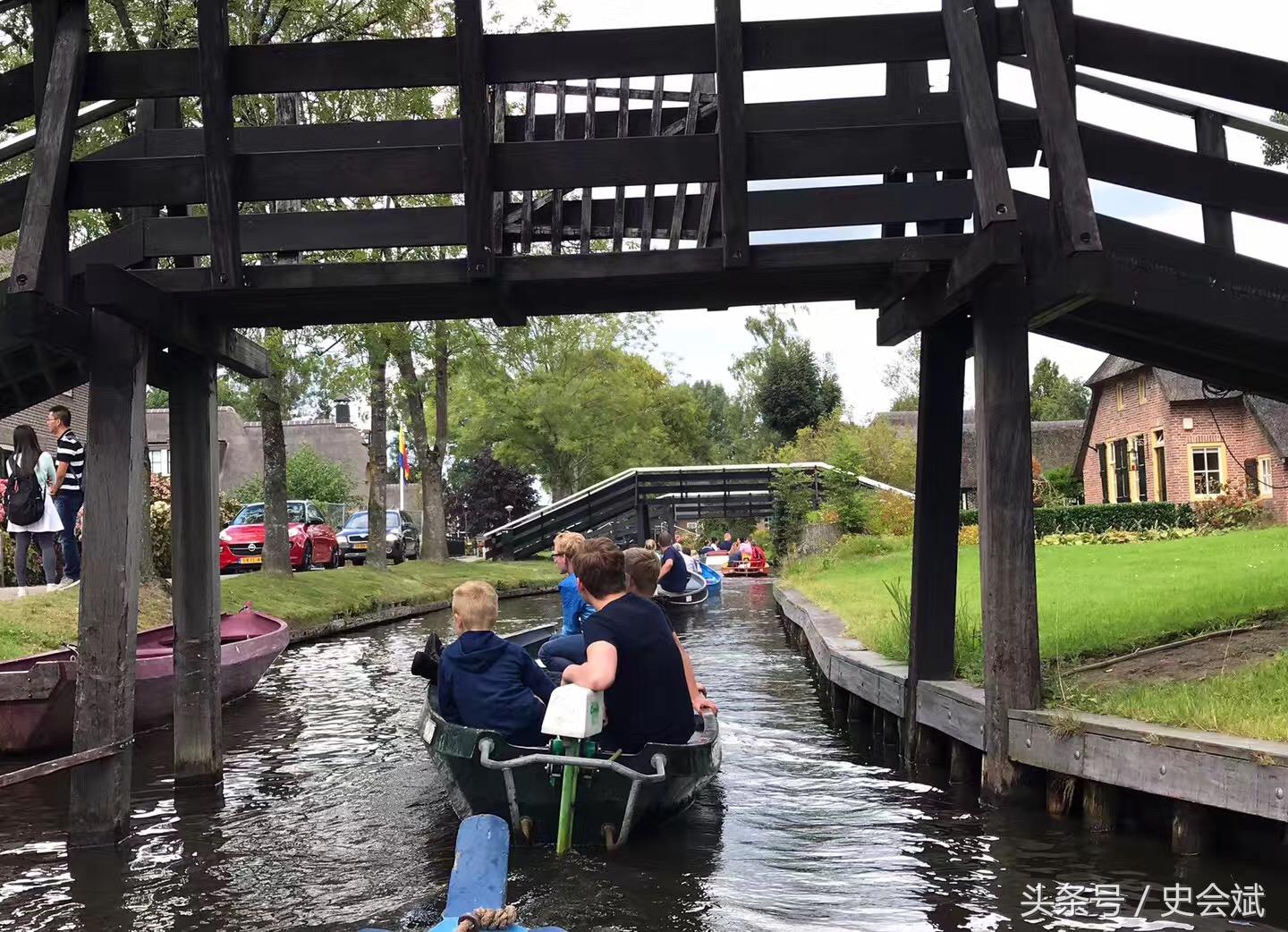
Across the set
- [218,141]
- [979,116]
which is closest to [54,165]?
[218,141]

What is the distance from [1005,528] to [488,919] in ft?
14.7

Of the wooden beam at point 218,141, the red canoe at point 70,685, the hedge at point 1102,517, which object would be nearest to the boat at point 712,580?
the hedge at point 1102,517

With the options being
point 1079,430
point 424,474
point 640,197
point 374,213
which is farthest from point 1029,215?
point 1079,430

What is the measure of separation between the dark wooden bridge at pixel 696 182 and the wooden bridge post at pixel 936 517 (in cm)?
117

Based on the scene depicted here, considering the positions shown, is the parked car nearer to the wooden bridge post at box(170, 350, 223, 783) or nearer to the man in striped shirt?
the man in striped shirt

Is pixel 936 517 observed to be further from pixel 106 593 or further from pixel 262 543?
pixel 262 543

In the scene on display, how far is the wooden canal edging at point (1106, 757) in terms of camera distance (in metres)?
6.21

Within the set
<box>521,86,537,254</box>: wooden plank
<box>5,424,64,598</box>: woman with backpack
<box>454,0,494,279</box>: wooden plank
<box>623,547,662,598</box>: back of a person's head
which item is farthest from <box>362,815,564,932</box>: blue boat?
<box>5,424,64,598</box>: woman with backpack

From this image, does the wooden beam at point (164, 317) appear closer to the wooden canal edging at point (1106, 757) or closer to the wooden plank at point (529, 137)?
the wooden plank at point (529, 137)

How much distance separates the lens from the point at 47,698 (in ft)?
34.8

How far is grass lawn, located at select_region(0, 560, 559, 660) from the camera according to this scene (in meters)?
13.3

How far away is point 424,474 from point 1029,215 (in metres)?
27.5

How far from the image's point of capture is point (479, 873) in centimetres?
524

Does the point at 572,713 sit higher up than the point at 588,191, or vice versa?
the point at 588,191
